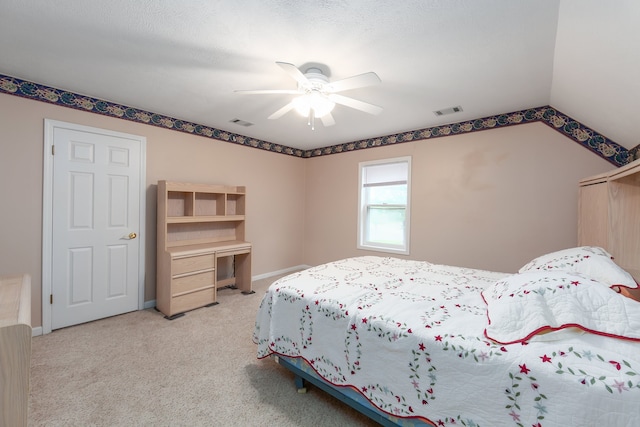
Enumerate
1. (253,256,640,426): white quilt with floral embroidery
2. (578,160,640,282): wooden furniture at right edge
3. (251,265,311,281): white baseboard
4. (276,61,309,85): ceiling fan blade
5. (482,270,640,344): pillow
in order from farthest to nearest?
1. (251,265,311,281): white baseboard
2. (578,160,640,282): wooden furniture at right edge
3. (276,61,309,85): ceiling fan blade
4. (482,270,640,344): pillow
5. (253,256,640,426): white quilt with floral embroidery

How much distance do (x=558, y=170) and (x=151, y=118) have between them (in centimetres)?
Answer: 481

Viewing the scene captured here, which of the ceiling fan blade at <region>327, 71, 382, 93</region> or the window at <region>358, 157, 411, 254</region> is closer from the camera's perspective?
the ceiling fan blade at <region>327, 71, 382, 93</region>

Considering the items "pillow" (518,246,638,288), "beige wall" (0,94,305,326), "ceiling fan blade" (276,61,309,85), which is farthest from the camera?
"beige wall" (0,94,305,326)

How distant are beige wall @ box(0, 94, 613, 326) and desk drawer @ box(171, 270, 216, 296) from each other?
1.85 ft

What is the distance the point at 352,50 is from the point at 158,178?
286cm

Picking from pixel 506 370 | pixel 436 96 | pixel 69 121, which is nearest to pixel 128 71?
pixel 69 121

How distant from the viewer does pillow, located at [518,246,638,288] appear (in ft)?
4.64

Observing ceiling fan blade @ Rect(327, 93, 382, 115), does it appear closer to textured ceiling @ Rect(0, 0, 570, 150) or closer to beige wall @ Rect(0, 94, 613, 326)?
textured ceiling @ Rect(0, 0, 570, 150)

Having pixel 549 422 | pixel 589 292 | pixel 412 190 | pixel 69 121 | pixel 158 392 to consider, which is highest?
pixel 69 121

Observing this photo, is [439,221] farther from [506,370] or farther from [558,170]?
[506,370]

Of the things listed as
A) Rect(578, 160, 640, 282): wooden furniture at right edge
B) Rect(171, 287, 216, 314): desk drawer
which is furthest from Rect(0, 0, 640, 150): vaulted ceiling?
Rect(171, 287, 216, 314): desk drawer

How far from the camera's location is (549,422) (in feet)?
3.18

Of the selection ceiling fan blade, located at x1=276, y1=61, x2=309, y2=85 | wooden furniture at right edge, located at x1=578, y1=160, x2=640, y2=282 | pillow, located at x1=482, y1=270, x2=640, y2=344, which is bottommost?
pillow, located at x1=482, y1=270, x2=640, y2=344

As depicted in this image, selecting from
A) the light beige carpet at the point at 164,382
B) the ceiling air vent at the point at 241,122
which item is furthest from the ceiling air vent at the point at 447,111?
the light beige carpet at the point at 164,382
